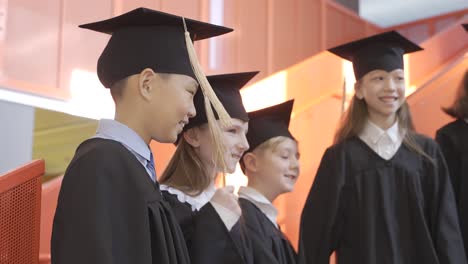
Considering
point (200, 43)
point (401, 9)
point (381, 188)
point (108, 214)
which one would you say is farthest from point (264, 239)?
point (401, 9)

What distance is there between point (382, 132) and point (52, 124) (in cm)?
253

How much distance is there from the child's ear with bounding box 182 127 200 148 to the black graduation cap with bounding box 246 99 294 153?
1.67 ft

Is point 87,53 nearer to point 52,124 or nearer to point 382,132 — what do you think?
point 52,124

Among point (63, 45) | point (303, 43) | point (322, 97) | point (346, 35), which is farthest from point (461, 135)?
point (346, 35)

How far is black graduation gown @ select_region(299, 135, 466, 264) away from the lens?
315 cm

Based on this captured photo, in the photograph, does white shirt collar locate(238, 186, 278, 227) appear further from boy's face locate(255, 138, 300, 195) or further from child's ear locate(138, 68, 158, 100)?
child's ear locate(138, 68, 158, 100)

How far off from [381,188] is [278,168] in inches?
22.1

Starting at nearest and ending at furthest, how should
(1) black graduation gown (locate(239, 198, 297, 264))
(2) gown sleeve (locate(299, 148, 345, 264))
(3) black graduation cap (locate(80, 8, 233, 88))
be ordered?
(3) black graduation cap (locate(80, 8, 233, 88)) < (1) black graduation gown (locate(239, 198, 297, 264)) < (2) gown sleeve (locate(299, 148, 345, 264))

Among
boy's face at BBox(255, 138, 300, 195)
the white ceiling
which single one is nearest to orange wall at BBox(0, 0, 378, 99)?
the white ceiling

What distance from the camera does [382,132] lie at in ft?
11.0

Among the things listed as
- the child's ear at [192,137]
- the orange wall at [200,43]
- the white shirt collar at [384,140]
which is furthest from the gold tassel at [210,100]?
the orange wall at [200,43]

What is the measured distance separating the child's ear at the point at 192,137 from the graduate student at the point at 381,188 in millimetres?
783

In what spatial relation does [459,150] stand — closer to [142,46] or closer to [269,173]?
[269,173]

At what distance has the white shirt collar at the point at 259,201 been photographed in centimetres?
288
